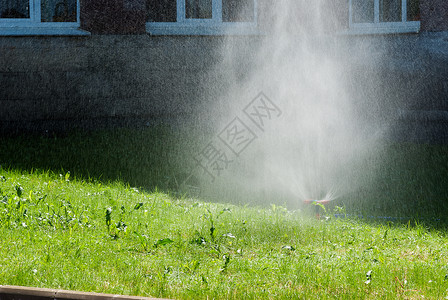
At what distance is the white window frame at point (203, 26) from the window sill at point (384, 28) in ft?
7.25

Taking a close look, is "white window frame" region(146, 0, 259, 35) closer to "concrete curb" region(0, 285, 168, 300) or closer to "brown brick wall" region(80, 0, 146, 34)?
"brown brick wall" region(80, 0, 146, 34)

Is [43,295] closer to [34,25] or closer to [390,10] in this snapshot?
[34,25]

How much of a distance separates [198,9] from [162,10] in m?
0.86

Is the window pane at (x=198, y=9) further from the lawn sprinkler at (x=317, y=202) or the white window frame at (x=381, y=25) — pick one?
the lawn sprinkler at (x=317, y=202)

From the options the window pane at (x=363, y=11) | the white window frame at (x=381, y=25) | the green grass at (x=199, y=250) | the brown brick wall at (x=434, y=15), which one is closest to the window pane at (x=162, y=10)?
the white window frame at (x=381, y=25)

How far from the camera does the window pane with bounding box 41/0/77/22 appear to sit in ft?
37.1

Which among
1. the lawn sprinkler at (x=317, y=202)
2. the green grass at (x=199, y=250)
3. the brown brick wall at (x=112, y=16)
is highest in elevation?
the brown brick wall at (x=112, y=16)

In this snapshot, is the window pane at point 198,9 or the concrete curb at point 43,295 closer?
the concrete curb at point 43,295

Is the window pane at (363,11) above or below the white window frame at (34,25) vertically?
above

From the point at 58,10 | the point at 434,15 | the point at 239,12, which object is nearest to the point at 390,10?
the point at 434,15

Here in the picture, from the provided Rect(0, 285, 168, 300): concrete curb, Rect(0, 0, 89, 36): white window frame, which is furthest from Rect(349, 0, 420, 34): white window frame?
Rect(0, 285, 168, 300): concrete curb

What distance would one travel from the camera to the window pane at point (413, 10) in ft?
36.0

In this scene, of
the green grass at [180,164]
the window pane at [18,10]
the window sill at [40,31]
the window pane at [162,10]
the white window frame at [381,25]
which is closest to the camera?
the green grass at [180,164]

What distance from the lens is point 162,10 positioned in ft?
37.1
